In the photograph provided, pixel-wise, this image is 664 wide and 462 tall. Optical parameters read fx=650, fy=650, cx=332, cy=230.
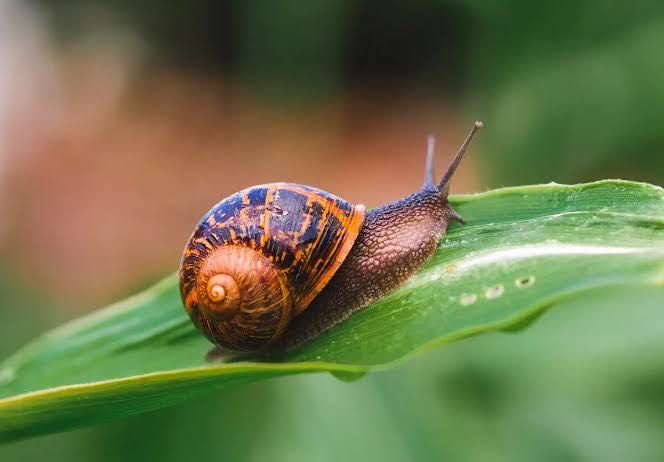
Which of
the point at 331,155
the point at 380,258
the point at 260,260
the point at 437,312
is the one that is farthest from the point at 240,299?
the point at 331,155

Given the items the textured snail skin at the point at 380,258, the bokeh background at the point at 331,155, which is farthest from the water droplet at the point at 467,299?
the bokeh background at the point at 331,155

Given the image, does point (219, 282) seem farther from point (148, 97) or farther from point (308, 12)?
point (148, 97)

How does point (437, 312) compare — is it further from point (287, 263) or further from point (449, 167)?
point (449, 167)

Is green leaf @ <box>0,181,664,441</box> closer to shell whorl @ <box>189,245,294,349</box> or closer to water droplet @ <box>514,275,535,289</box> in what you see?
water droplet @ <box>514,275,535,289</box>

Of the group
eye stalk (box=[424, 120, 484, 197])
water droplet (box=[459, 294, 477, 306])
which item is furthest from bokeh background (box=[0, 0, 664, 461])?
water droplet (box=[459, 294, 477, 306])

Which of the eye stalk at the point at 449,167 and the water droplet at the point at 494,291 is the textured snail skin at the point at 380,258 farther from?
the water droplet at the point at 494,291
